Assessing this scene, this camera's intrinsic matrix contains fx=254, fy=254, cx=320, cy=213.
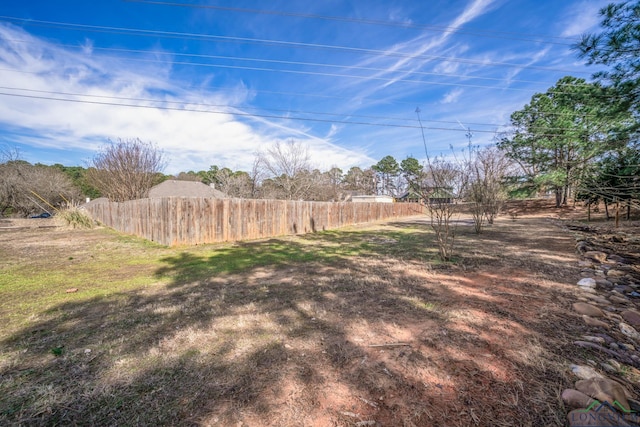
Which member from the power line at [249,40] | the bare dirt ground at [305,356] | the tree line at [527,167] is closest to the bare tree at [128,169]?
the tree line at [527,167]

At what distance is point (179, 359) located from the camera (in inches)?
75.1

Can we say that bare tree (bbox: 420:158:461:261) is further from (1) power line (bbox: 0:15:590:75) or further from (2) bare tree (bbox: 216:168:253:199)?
(2) bare tree (bbox: 216:168:253:199)

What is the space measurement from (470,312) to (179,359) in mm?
2710

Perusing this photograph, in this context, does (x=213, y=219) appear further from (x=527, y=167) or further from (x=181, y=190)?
(x=527, y=167)

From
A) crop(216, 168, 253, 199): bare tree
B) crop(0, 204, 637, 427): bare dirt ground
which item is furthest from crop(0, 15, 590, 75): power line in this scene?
crop(216, 168, 253, 199): bare tree

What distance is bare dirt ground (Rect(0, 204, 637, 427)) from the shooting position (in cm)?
142

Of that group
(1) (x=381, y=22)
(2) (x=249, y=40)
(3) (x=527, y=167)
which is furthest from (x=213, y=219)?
(3) (x=527, y=167)

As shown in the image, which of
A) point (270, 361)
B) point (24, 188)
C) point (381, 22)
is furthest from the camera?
point (24, 188)

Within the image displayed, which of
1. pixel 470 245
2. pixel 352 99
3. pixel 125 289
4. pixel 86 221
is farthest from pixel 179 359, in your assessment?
pixel 86 221

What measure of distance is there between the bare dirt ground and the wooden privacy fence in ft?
13.0

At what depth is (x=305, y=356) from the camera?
194 cm

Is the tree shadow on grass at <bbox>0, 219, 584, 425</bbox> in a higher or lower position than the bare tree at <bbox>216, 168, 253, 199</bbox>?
lower

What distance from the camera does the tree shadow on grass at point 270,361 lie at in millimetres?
1415

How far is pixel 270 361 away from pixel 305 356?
262 millimetres
